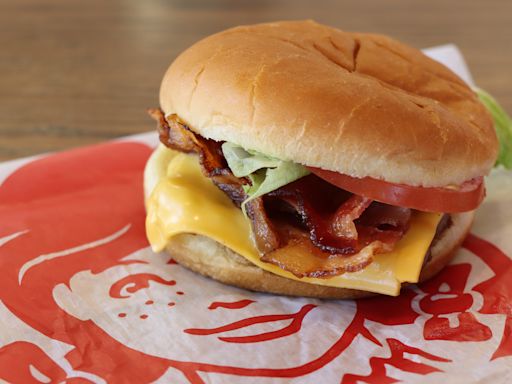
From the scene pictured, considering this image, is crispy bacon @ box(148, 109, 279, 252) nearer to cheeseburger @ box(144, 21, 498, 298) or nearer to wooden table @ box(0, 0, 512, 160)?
cheeseburger @ box(144, 21, 498, 298)

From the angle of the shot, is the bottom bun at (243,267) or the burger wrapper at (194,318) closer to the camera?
the burger wrapper at (194,318)

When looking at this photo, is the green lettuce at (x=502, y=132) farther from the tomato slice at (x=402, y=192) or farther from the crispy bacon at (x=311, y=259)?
the crispy bacon at (x=311, y=259)

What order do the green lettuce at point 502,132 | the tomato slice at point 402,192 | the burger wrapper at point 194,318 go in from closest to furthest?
1. the burger wrapper at point 194,318
2. the tomato slice at point 402,192
3. the green lettuce at point 502,132

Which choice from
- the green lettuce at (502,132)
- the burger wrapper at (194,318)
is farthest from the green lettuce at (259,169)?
the green lettuce at (502,132)

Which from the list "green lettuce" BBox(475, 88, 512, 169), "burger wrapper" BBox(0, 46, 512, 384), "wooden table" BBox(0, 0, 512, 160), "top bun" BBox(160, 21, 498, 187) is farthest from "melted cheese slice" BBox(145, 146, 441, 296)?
"wooden table" BBox(0, 0, 512, 160)

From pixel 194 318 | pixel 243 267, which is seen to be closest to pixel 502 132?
pixel 243 267

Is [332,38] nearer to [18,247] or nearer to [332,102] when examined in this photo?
[332,102]

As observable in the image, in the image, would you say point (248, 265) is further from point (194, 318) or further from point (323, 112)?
point (323, 112)
